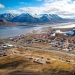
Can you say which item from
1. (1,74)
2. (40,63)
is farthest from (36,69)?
(1,74)

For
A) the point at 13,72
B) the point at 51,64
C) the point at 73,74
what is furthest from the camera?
the point at 51,64

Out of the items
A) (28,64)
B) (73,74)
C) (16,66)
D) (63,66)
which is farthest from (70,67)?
(16,66)

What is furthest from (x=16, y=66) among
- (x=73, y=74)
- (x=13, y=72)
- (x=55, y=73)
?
(x=73, y=74)

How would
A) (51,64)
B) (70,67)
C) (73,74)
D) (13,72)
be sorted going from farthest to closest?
(51,64), (70,67), (13,72), (73,74)

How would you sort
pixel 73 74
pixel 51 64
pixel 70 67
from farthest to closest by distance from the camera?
1. pixel 51 64
2. pixel 70 67
3. pixel 73 74

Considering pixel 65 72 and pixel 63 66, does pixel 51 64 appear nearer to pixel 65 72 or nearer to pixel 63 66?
pixel 63 66

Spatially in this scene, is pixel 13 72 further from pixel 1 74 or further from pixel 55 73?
pixel 55 73

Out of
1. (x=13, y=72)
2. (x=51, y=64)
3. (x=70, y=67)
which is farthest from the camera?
(x=51, y=64)

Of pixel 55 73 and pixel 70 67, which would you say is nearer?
pixel 55 73

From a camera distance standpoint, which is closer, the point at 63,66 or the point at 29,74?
the point at 29,74
